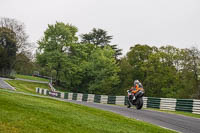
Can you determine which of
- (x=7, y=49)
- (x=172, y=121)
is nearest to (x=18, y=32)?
(x=7, y=49)

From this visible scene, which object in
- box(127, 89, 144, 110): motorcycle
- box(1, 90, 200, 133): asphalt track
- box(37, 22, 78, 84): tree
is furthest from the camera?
box(37, 22, 78, 84): tree

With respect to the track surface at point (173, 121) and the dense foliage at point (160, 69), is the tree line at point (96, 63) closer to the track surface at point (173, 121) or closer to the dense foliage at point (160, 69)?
the dense foliage at point (160, 69)

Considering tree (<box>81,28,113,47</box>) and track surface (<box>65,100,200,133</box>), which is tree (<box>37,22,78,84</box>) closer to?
tree (<box>81,28,113,47</box>)

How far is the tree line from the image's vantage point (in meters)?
52.4

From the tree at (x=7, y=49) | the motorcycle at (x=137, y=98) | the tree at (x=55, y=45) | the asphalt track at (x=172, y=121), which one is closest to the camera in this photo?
the asphalt track at (x=172, y=121)

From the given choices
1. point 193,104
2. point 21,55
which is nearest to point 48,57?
point 21,55

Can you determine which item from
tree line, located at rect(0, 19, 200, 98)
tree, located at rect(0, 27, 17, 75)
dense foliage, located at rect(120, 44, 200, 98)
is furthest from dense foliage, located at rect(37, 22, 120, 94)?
tree, located at rect(0, 27, 17, 75)

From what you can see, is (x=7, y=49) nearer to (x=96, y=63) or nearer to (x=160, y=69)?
(x=96, y=63)

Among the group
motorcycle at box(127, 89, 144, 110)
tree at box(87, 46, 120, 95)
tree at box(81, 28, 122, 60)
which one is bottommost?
motorcycle at box(127, 89, 144, 110)

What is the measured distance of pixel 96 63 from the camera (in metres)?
57.7

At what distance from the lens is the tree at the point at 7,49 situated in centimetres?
6297

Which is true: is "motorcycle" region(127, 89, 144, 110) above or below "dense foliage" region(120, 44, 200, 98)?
below

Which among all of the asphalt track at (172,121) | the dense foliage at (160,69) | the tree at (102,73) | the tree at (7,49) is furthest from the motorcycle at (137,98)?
the tree at (7,49)

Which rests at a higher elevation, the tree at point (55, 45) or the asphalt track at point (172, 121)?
the tree at point (55, 45)
